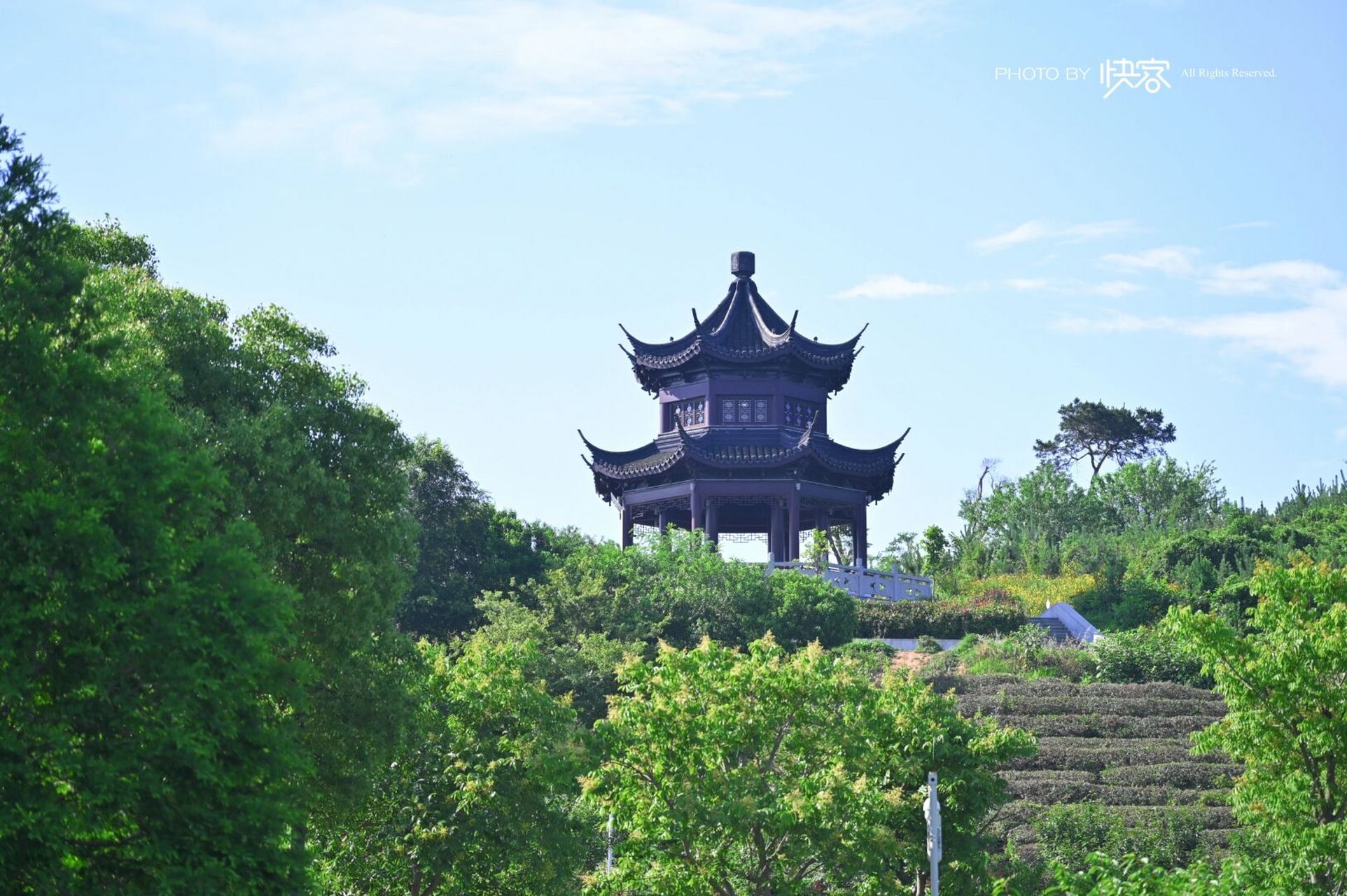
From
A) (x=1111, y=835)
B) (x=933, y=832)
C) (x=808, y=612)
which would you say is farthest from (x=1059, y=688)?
(x=933, y=832)

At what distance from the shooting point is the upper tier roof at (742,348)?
55.6 m

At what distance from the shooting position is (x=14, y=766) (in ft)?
51.6

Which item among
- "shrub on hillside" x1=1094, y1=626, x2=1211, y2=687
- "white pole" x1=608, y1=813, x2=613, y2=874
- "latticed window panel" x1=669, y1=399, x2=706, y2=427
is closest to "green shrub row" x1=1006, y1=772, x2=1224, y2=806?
"shrub on hillside" x1=1094, y1=626, x2=1211, y2=687

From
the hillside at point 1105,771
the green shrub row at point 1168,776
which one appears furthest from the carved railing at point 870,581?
the green shrub row at point 1168,776

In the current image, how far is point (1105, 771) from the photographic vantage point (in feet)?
122

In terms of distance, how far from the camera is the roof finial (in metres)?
58.3

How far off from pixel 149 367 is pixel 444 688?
8.43m

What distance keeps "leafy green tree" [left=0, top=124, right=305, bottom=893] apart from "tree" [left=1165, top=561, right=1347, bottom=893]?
14723mm

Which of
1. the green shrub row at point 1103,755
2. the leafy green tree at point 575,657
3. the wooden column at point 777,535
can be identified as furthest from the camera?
the wooden column at point 777,535

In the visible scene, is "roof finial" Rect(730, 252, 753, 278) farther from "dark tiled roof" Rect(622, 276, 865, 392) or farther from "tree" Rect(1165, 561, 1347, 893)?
"tree" Rect(1165, 561, 1347, 893)

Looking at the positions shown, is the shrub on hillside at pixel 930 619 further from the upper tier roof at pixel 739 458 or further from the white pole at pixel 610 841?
the white pole at pixel 610 841

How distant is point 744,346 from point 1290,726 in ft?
103

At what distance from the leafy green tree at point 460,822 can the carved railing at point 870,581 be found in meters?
23.5

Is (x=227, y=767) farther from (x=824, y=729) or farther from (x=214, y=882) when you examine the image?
(x=824, y=729)
